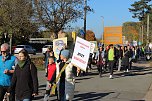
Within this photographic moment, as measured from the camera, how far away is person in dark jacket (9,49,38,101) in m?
7.16

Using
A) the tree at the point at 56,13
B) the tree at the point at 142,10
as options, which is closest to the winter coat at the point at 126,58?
the tree at the point at 56,13

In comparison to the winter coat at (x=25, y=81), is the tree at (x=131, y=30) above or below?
above

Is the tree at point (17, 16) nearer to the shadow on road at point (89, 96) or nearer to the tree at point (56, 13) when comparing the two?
the tree at point (56, 13)

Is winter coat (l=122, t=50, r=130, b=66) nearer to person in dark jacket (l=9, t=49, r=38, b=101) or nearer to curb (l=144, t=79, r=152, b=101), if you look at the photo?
curb (l=144, t=79, r=152, b=101)

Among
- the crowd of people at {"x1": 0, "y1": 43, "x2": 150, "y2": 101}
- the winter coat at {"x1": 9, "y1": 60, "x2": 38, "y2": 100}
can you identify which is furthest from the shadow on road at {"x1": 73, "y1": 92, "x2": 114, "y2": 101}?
the winter coat at {"x1": 9, "y1": 60, "x2": 38, "y2": 100}

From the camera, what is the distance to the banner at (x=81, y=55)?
31.9ft

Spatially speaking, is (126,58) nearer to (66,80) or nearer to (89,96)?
(89,96)

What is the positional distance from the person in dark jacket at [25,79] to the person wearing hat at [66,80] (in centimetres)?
238

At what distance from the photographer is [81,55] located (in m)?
9.89

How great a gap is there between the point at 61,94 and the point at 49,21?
72.7ft

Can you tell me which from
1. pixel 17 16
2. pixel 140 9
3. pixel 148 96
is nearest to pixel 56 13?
pixel 17 16

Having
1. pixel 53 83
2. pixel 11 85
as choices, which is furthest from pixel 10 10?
pixel 11 85

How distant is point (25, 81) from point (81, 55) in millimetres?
2919

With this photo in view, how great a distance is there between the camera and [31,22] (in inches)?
1288
